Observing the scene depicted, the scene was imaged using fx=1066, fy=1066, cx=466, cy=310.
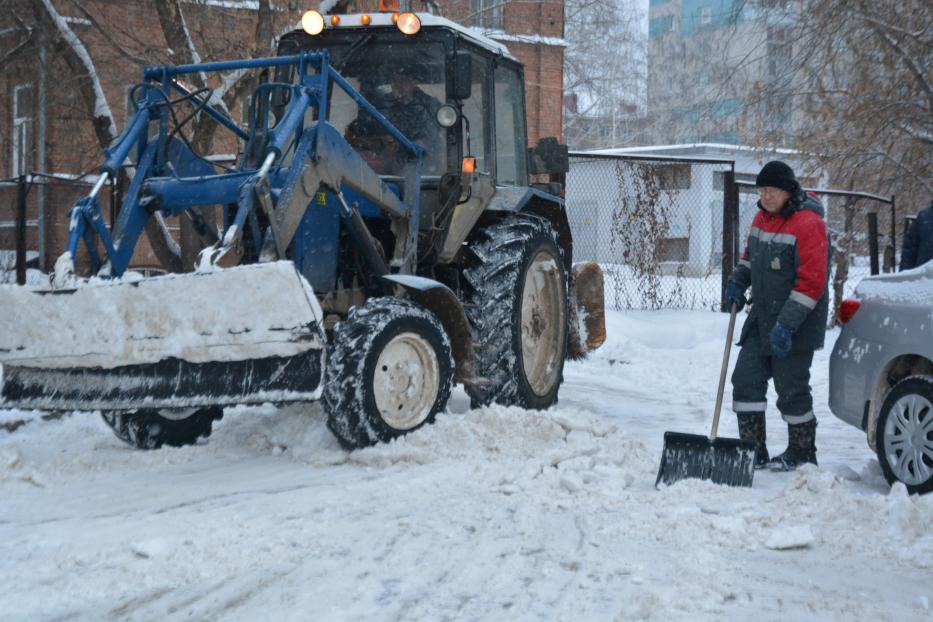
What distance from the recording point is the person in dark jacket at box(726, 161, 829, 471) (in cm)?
574

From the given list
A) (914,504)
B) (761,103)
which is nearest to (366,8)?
(761,103)

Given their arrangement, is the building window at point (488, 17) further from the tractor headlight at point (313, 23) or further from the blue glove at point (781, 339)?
the blue glove at point (781, 339)

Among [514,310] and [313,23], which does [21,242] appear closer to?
[313,23]

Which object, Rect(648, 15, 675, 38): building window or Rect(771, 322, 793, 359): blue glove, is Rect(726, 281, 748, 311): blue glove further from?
Rect(648, 15, 675, 38): building window

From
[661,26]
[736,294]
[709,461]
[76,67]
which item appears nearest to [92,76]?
[76,67]

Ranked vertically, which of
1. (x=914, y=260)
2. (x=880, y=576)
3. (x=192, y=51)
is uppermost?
(x=192, y=51)

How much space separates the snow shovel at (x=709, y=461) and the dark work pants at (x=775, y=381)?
2.27 feet

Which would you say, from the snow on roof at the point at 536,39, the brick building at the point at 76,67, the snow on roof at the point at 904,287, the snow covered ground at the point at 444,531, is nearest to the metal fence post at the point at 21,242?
the brick building at the point at 76,67

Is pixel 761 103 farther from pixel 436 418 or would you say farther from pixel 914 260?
pixel 436 418

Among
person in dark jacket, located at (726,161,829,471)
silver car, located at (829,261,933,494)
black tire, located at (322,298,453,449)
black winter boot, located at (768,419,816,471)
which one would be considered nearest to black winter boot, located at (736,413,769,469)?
person in dark jacket, located at (726,161,829,471)

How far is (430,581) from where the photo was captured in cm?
379

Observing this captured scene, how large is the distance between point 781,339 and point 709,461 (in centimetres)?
84

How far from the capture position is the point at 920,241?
8.78 metres

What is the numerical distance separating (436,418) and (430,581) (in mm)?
2282
